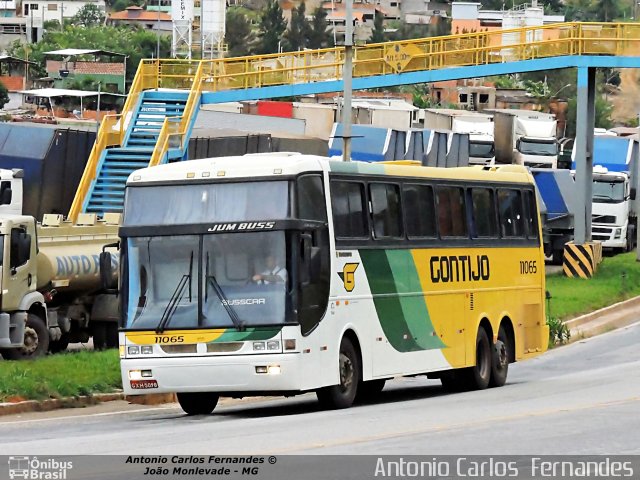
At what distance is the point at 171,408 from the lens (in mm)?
22781

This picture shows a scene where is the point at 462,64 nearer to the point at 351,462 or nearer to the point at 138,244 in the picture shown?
the point at 138,244

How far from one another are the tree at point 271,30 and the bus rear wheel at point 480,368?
15108cm

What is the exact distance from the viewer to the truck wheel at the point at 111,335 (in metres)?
31.7

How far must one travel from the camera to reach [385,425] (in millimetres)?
16547

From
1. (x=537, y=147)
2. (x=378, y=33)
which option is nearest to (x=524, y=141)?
(x=537, y=147)

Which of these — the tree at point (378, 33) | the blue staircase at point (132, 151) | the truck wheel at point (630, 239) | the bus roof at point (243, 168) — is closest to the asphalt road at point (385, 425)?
the bus roof at point (243, 168)

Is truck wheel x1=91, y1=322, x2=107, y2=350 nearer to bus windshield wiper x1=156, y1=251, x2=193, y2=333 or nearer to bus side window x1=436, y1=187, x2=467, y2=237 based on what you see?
bus side window x1=436, y1=187, x2=467, y2=237

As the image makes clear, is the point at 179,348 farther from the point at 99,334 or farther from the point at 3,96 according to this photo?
the point at 3,96

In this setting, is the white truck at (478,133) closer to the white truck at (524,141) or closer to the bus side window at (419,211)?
the white truck at (524,141)

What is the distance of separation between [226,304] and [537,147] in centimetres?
5170

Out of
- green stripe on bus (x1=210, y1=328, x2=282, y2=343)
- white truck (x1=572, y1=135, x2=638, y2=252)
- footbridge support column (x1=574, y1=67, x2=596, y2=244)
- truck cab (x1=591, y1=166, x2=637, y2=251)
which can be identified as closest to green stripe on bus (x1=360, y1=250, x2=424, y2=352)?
green stripe on bus (x1=210, y1=328, x2=282, y2=343)

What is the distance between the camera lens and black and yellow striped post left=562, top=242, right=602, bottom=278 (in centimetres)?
4756

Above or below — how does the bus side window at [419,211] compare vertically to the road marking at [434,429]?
above

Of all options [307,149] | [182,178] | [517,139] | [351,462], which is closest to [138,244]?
[182,178]
